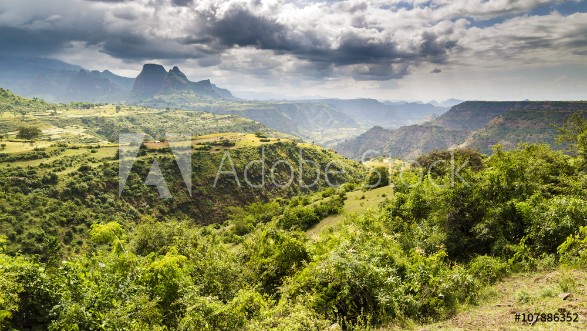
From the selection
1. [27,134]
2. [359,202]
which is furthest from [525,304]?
[27,134]

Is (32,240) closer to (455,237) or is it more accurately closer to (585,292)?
(455,237)

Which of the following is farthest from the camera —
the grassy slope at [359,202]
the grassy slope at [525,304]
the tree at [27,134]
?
the tree at [27,134]

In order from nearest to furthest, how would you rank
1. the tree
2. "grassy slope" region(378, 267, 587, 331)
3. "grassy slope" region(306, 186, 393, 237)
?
"grassy slope" region(378, 267, 587, 331) < "grassy slope" region(306, 186, 393, 237) < the tree

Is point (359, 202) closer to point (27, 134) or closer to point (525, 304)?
point (525, 304)

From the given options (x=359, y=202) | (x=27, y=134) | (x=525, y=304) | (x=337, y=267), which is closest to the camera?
(x=525, y=304)

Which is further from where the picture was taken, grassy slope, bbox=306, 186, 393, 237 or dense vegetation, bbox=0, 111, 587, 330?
grassy slope, bbox=306, 186, 393, 237

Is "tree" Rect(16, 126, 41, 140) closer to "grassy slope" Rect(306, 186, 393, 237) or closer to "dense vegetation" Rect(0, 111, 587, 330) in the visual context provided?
"grassy slope" Rect(306, 186, 393, 237)

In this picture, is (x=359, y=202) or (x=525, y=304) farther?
(x=359, y=202)

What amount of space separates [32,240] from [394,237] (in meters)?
81.3

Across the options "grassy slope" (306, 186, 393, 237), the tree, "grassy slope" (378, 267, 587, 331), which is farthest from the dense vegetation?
the tree

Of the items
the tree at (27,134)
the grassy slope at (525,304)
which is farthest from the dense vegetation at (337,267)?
the tree at (27,134)

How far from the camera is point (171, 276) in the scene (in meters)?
12.8

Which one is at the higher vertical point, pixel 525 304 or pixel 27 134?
pixel 27 134

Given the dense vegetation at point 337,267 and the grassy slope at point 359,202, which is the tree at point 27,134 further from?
the dense vegetation at point 337,267
